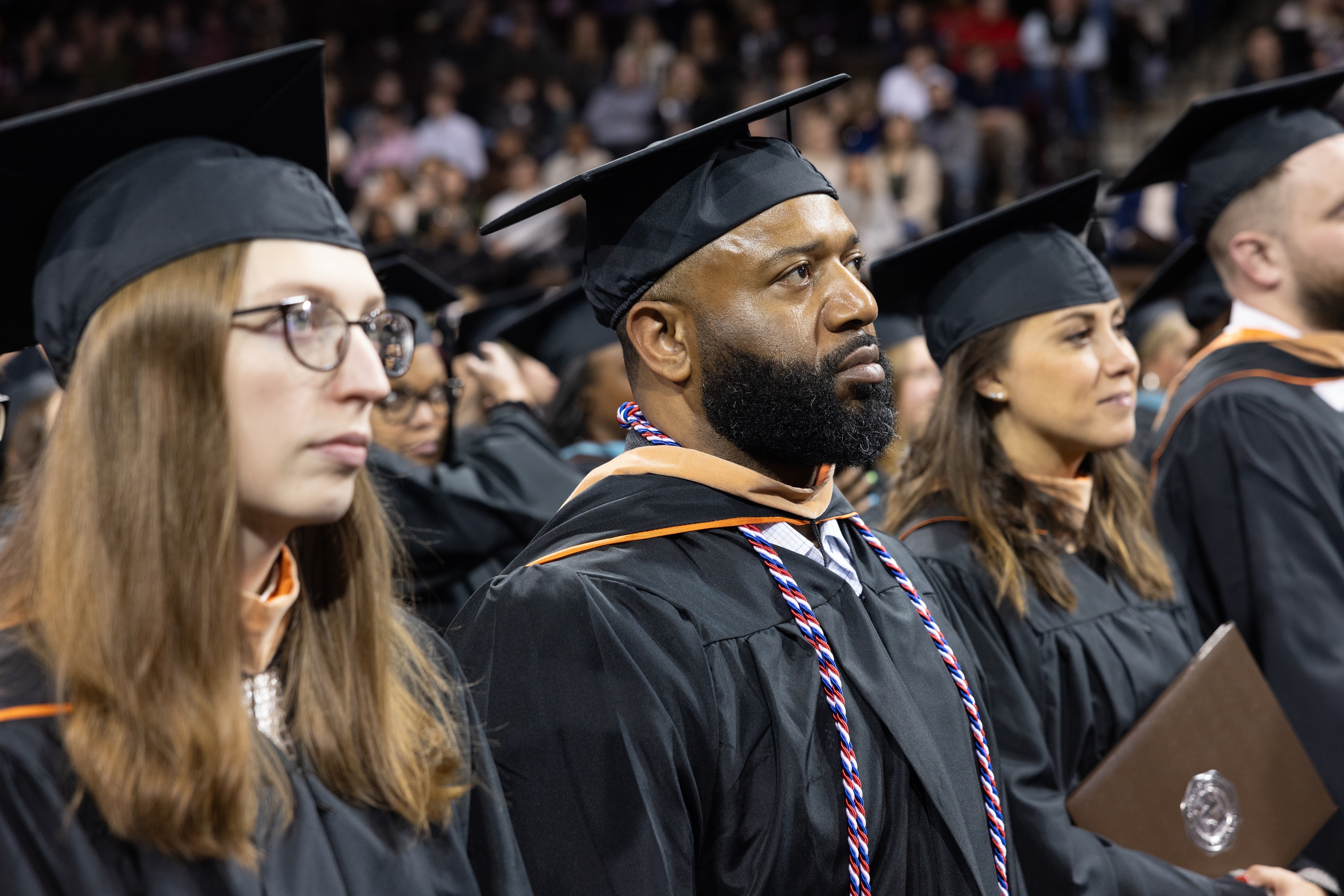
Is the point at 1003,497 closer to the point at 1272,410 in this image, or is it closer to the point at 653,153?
the point at 1272,410

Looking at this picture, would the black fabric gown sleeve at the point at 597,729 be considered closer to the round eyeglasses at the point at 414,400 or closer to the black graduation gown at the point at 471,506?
the black graduation gown at the point at 471,506

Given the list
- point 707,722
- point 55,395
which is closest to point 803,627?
point 707,722

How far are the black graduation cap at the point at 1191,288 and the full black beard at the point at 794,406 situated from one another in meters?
2.10

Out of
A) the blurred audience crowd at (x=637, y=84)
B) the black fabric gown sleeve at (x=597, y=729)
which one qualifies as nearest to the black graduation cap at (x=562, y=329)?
the black fabric gown sleeve at (x=597, y=729)

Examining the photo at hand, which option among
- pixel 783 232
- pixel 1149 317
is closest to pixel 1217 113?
pixel 783 232

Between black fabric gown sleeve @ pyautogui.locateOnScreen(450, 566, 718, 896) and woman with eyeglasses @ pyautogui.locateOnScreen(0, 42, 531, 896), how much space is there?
0.48 feet

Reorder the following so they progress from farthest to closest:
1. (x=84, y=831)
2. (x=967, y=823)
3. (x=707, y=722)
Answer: (x=967, y=823) < (x=707, y=722) < (x=84, y=831)

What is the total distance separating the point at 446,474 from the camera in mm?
3797

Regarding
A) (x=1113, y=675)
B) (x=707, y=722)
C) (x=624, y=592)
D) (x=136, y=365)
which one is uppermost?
(x=136, y=365)

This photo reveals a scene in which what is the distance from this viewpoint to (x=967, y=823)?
1.90m

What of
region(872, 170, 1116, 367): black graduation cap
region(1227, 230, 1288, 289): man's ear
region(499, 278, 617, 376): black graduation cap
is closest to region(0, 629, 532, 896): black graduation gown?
region(872, 170, 1116, 367): black graduation cap

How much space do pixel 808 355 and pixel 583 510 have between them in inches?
16.7

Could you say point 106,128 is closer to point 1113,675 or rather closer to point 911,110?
point 1113,675

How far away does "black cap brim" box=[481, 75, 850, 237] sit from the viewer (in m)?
1.90
